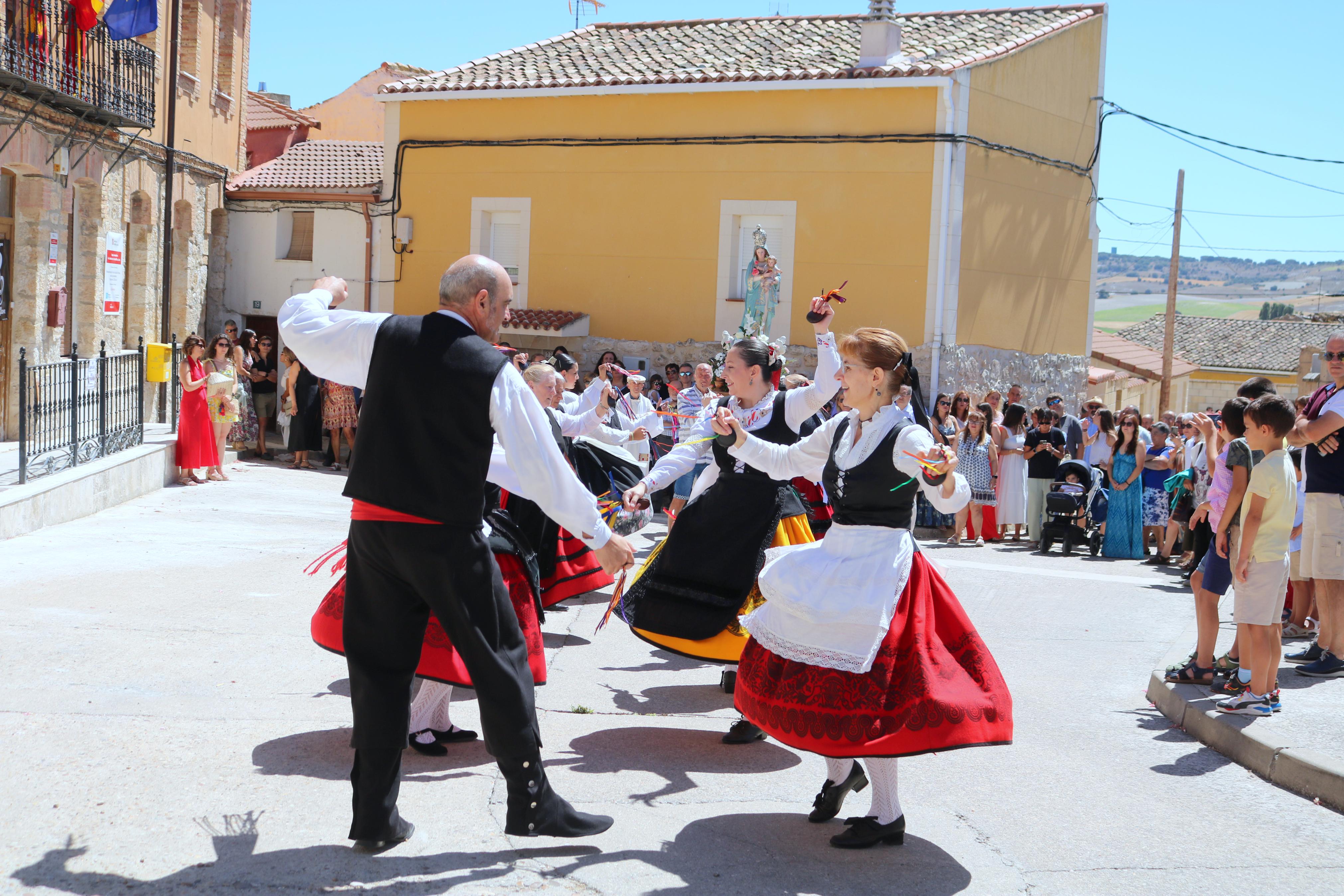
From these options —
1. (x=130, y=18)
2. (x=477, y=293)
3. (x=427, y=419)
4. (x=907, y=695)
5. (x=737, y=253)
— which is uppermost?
(x=130, y=18)

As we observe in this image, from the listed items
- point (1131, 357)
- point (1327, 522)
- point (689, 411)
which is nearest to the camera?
point (1327, 522)

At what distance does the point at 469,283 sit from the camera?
12.9ft

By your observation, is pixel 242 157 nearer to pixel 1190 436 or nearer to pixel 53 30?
pixel 53 30

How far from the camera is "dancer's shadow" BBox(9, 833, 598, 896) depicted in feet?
11.8

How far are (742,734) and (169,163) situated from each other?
15.9 metres

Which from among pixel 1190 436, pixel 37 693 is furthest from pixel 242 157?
pixel 37 693

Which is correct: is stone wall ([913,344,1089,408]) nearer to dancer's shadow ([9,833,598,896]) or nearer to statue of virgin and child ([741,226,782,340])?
statue of virgin and child ([741,226,782,340])

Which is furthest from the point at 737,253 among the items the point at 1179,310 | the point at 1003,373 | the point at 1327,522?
the point at 1179,310

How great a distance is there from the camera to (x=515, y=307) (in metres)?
20.5

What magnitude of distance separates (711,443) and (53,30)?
12.0m

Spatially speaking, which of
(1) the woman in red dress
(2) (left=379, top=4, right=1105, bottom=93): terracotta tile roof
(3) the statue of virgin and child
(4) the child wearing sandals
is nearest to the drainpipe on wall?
(2) (left=379, top=4, right=1105, bottom=93): terracotta tile roof

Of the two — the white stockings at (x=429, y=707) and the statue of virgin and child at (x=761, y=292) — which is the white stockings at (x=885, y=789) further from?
the statue of virgin and child at (x=761, y=292)

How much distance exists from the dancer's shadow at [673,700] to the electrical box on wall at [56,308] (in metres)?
11.5

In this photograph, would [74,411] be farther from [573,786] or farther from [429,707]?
[573,786]
